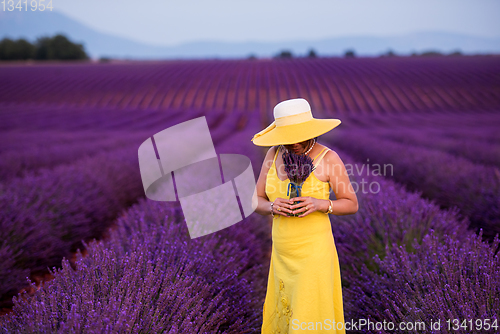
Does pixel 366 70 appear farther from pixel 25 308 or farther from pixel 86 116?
pixel 25 308

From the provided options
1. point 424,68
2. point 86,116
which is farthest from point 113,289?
point 424,68

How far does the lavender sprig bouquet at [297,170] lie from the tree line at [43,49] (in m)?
49.8

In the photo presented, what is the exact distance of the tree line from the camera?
38125 millimetres

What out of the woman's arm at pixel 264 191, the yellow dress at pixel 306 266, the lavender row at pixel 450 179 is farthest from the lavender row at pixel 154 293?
the lavender row at pixel 450 179

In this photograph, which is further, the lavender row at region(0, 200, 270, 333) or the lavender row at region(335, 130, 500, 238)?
the lavender row at region(335, 130, 500, 238)

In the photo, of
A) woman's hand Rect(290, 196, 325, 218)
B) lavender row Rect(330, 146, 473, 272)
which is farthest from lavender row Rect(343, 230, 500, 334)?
woman's hand Rect(290, 196, 325, 218)

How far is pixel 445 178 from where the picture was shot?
3.61 m

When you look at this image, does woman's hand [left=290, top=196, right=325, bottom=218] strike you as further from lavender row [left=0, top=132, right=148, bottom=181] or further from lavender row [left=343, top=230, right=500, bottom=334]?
lavender row [left=0, top=132, right=148, bottom=181]

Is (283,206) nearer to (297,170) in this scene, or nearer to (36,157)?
(297,170)

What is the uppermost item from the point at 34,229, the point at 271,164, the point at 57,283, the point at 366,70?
the point at 366,70

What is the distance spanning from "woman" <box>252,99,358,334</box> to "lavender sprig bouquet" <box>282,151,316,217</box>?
60mm

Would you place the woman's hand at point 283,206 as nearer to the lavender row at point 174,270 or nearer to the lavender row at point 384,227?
the lavender row at point 174,270

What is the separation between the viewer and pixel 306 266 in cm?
124

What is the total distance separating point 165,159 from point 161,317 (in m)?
4.09
